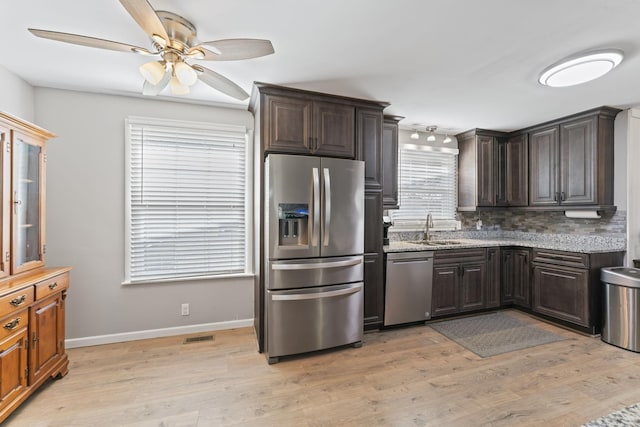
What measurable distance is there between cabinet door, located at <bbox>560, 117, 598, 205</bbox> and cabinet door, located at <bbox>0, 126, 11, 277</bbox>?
5530 mm

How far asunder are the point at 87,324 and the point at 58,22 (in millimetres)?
2667

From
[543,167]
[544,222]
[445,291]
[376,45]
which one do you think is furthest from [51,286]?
[544,222]

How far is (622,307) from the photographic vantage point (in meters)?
2.86

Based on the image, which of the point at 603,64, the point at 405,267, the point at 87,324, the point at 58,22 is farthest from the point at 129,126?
the point at 603,64

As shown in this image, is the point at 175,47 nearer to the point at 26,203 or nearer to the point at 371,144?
the point at 26,203

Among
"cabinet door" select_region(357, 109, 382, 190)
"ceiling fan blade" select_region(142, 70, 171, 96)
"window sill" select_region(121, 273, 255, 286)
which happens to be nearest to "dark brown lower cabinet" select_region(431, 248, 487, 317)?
"cabinet door" select_region(357, 109, 382, 190)

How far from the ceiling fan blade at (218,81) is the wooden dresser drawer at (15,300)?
1.87 meters

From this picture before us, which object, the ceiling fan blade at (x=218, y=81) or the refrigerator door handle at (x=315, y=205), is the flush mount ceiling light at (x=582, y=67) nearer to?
the refrigerator door handle at (x=315, y=205)

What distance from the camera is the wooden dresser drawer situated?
1730 mm

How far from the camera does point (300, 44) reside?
6.68ft

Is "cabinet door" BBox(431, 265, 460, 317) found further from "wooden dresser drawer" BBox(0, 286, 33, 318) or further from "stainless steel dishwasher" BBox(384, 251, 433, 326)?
"wooden dresser drawer" BBox(0, 286, 33, 318)

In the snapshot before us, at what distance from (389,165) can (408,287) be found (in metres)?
1.48

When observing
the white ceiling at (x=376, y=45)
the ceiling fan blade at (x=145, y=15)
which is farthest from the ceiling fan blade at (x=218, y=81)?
the ceiling fan blade at (x=145, y=15)

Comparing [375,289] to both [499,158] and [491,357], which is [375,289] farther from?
[499,158]
